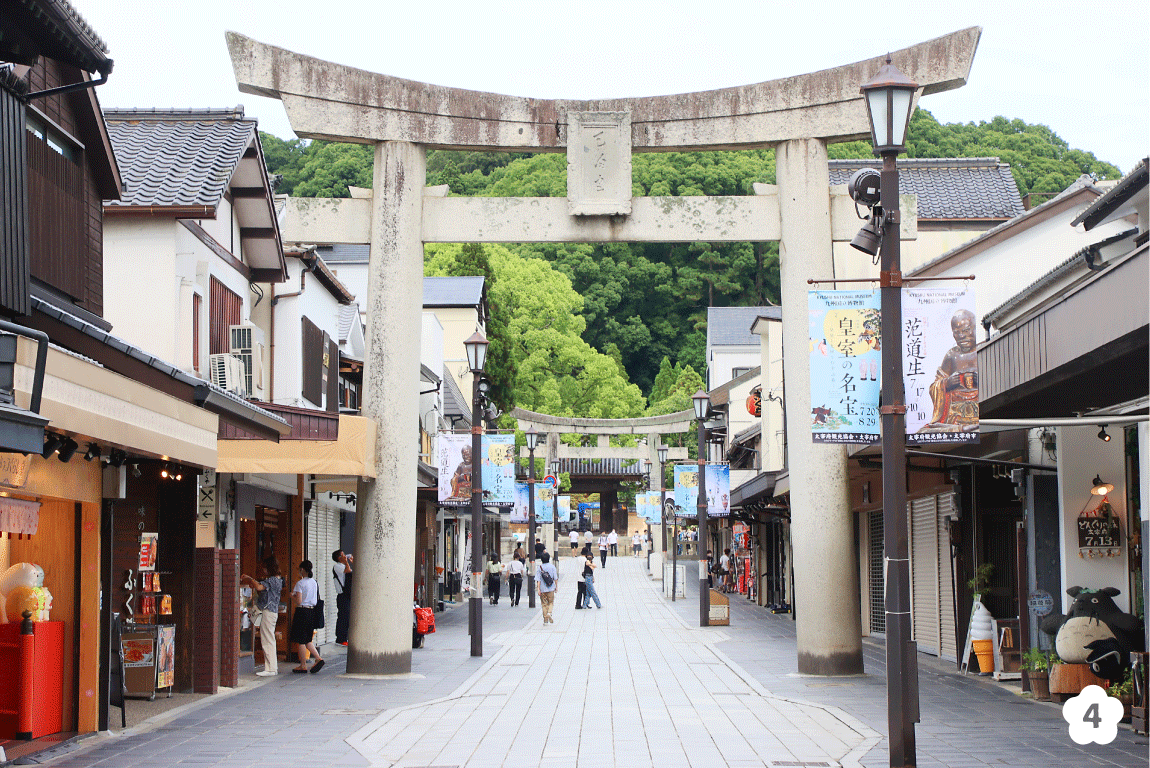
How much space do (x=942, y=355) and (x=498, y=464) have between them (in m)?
18.9

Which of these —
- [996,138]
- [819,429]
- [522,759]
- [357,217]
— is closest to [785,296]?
[357,217]

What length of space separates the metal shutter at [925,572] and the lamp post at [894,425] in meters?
13.3

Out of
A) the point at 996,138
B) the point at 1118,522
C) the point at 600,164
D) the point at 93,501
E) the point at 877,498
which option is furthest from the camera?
the point at 996,138

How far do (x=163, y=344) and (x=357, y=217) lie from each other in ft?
12.9

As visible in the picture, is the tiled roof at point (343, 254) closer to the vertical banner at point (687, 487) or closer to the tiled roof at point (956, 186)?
the vertical banner at point (687, 487)

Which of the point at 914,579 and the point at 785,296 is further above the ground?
the point at 785,296

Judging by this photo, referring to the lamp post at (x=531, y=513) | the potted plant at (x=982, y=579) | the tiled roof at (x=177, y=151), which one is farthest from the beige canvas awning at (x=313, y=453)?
the lamp post at (x=531, y=513)

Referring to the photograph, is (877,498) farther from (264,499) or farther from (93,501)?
(93,501)

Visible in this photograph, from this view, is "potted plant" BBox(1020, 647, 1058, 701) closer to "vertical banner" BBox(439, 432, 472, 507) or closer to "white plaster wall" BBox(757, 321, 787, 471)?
"vertical banner" BBox(439, 432, 472, 507)

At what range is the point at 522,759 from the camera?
11367 mm

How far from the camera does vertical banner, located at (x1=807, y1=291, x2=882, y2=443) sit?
11281 mm

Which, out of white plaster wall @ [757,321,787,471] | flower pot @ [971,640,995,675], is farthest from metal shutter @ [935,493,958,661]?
white plaster wall @ [757,321,787,471]

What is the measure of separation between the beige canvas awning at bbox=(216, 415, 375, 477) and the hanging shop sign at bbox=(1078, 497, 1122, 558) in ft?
31.7

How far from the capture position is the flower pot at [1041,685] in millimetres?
15219
